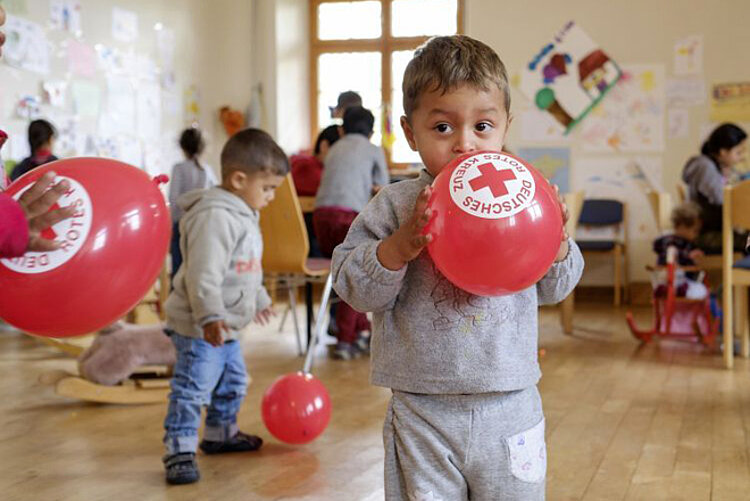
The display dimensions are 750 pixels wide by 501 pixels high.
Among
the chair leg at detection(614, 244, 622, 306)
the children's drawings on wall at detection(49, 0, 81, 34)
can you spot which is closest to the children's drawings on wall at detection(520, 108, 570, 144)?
the chair leg at detection(614, 244, 622, 306)

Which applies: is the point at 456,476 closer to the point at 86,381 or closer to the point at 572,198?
the point at 86,381

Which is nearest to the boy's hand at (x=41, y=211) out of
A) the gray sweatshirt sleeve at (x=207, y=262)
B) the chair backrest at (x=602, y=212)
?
the gray sweatshirt sleeve at (x=207, y=262)

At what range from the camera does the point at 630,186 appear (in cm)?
675

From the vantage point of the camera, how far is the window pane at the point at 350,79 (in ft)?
24.4

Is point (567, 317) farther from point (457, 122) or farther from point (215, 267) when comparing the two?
point (457, 122)

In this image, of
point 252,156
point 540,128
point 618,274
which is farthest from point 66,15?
point 618,274

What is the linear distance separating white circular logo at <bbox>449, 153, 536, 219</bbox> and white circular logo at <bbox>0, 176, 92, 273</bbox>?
1.95 feet

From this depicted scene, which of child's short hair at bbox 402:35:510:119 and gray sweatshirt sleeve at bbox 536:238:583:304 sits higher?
child's short hair at bbox 402:35:510:119

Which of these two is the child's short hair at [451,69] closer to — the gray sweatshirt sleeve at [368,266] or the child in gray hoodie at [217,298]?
the gray sweatshirt sleeve at [368,266]

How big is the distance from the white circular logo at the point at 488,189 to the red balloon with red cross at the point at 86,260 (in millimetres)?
589

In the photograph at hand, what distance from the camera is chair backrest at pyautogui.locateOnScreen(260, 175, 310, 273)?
3939mm

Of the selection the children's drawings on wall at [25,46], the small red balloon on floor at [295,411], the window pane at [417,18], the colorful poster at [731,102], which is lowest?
the small red balloon on floor at [295,411]

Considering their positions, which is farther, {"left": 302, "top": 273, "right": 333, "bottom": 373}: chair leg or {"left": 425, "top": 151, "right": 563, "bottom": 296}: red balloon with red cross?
{"left": 302, "top": 273, "right": 333, "bottom": 373}: chair leg

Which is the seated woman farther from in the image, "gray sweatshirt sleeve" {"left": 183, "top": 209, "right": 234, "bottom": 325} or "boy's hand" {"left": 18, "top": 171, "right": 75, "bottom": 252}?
"boy's hand" {"left": 18, "top": 171, "right": 75, "bottom": 252}
